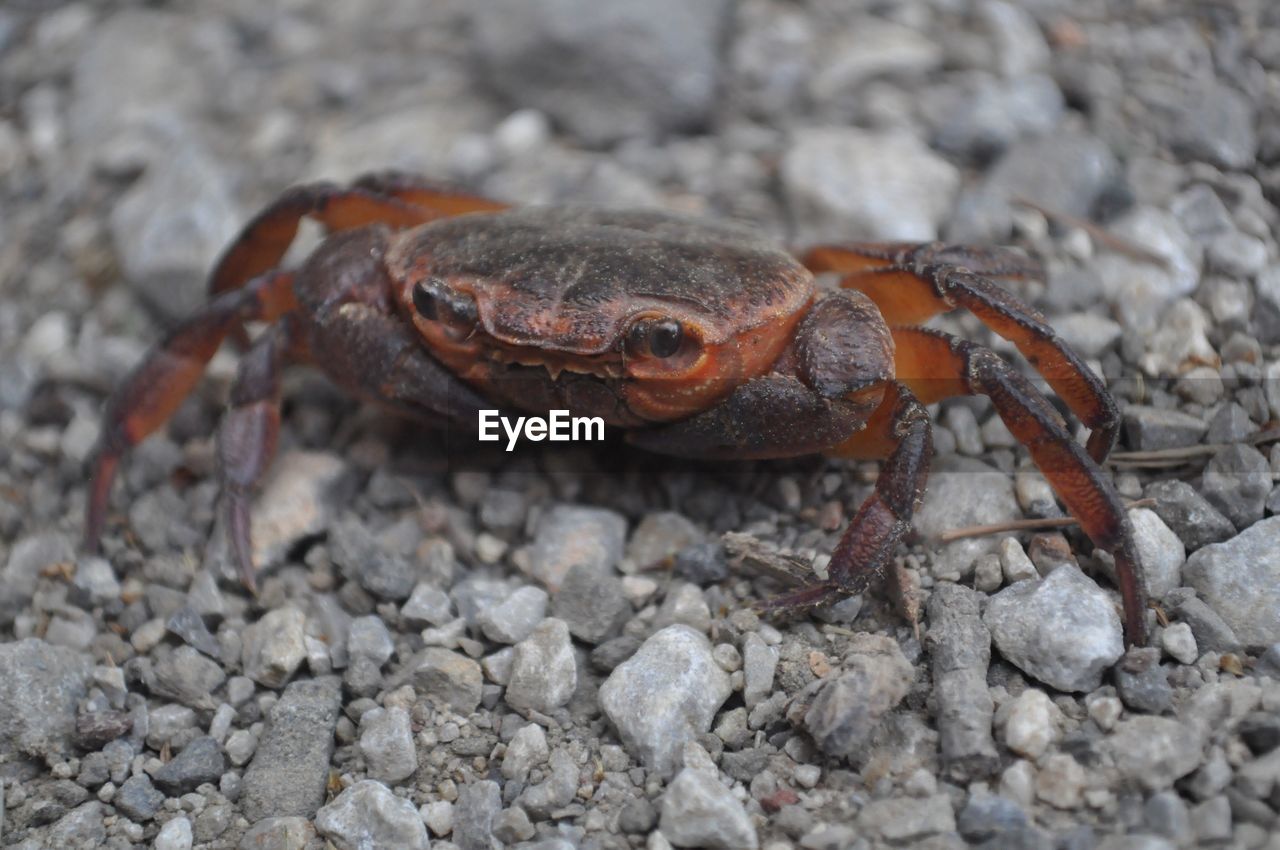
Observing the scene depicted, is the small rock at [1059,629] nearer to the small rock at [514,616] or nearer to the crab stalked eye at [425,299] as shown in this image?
the small rock at [514,616]

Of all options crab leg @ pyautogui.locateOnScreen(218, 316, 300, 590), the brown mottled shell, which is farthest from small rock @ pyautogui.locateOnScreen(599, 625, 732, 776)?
crab leg @ pyautogui.locateOnScreen(218, 316, 300, 590)

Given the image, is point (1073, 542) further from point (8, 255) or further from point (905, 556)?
point (8, 255)

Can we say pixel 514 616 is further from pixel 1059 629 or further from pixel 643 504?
pixel 1059 629

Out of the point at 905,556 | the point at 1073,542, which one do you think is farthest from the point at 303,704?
the point at 1073,542

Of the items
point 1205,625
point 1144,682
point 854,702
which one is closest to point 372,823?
point 854,702

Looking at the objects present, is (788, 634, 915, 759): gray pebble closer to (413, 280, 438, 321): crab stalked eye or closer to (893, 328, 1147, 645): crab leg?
(893, 328, 1147, 645): crab leg

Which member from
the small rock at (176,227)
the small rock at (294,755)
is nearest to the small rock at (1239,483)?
the small rock at (294,755)
